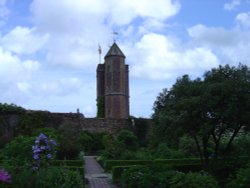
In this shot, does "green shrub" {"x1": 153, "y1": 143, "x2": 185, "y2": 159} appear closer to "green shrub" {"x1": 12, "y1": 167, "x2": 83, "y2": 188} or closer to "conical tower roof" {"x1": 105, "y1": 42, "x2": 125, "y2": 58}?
"green shrub" {"x1": 12, "y1": 167, "x2": 83, "y2": 188}

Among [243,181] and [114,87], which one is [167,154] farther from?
[114,87]

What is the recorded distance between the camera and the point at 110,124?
36.4m

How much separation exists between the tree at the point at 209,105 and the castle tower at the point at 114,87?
31.6 meters

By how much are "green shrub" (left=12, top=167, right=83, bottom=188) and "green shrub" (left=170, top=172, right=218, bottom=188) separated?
87.5 inches

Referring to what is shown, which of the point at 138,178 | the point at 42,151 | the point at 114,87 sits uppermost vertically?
the point at 114,87

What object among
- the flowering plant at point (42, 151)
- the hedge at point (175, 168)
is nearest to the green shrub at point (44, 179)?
the flowering plant at point (42, 151)

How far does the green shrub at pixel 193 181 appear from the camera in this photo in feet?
28.6

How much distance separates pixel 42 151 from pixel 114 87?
37094 millimetres

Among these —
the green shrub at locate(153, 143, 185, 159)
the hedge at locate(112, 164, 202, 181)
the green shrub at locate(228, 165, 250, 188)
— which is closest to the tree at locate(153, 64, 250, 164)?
the hedge at locate(112, 164, 202, 181)

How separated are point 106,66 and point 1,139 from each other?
22227mm

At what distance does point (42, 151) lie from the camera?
10031 mm

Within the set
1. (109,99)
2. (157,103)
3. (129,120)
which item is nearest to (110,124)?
(129,120)

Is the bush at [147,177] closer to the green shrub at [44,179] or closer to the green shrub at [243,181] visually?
the green shrub at [44,179]

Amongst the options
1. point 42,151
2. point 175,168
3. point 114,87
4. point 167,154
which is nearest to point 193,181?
point 42,151
